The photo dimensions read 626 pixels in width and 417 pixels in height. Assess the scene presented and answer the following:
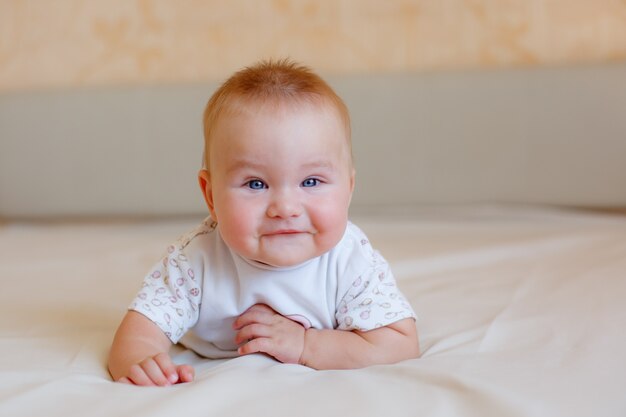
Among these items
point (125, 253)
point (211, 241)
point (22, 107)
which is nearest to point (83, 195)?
point (22, 107)

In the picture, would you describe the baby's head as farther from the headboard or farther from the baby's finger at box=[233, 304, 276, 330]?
the headboard

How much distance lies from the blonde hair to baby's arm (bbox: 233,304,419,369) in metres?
0.22

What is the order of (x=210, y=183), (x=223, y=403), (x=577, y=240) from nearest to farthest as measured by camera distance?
(x=223, y=403)
(x=210, y=183)
(x=577, y=240)

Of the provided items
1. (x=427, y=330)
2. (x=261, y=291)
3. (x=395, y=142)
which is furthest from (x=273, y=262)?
(x=395, y=142)

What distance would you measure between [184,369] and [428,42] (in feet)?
4.22

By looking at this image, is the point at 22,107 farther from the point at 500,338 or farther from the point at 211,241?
the point at 500,338

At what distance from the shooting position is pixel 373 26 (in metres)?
1.96

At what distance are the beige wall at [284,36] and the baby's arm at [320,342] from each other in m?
1.12

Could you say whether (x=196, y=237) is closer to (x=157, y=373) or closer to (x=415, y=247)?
(x=157, y=373)

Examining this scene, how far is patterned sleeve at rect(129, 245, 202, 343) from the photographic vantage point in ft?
3.22

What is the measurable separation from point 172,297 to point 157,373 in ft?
0.46

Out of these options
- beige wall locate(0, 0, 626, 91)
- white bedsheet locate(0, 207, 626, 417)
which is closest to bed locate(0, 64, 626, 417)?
white bedsheet locate(0, 207, 626, 417)

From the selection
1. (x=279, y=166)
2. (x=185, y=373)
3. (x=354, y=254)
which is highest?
(x=279, y=166)

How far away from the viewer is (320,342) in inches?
Result: 37.7
